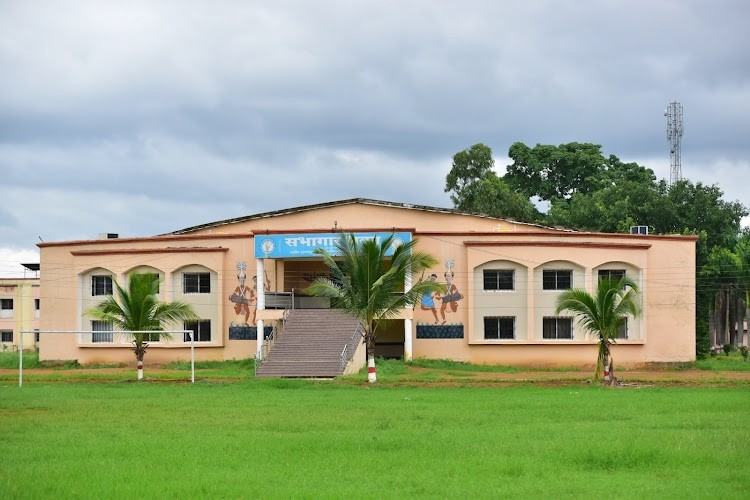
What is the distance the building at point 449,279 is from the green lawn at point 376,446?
56.0 ft

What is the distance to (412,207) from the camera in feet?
164

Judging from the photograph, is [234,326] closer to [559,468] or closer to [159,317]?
[159,317]

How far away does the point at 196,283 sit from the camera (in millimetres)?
50188

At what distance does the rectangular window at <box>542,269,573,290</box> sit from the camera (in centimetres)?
4822

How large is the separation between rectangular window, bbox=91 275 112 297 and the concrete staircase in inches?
402

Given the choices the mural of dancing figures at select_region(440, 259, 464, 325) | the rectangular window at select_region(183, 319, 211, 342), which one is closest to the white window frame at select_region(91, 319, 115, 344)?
the rectangular window at select_region(183, 319, 211, 342)

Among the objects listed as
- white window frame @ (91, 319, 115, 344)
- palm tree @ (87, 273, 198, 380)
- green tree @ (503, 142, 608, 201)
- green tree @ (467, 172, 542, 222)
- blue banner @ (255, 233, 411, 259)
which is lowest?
white window frame @ (91, 319, 115, 344)

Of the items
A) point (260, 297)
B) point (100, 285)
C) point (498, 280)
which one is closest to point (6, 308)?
point (100, 285)

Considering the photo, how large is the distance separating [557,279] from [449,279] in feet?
16.0

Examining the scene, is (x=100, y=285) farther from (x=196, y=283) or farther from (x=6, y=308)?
(x=6, y=308)

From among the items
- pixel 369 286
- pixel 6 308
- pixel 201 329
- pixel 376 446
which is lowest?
pixel 376 446

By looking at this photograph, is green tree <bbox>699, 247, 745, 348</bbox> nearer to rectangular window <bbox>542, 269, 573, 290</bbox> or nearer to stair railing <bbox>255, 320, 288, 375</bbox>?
rectangular window <bbox>542, 269, 573, 290</bbox>

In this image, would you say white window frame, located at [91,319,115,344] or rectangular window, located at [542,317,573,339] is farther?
white window frame, located at [91,319,115,344]

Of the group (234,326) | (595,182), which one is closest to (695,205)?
(595,182)
